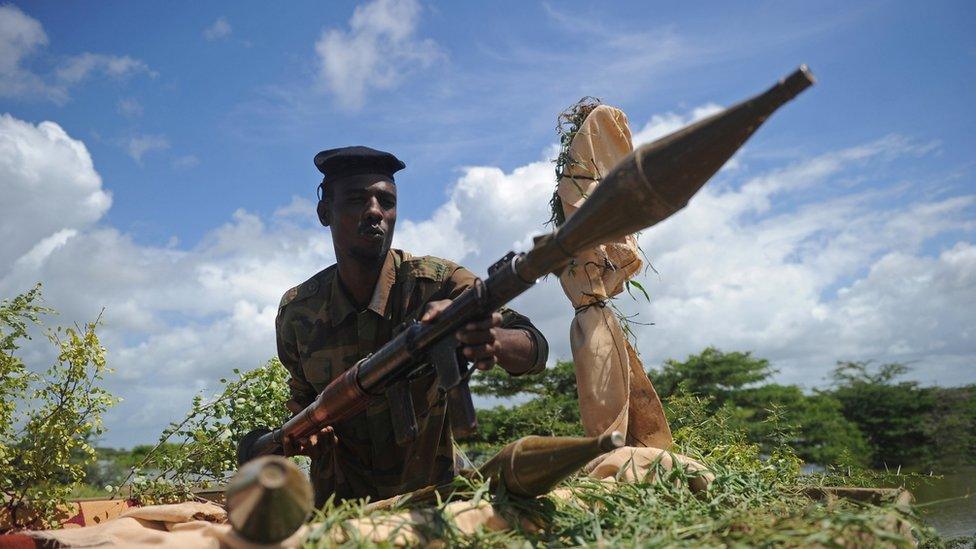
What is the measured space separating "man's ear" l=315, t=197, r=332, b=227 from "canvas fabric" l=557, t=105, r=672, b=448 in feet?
4.28

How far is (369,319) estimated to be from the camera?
12.5 ft

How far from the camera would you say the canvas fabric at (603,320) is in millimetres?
3852

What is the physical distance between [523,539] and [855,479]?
2217 mm

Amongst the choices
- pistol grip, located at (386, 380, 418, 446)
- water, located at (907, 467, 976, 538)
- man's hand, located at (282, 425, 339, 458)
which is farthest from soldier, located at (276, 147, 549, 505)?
water, located at (907, 467, 976, 538)

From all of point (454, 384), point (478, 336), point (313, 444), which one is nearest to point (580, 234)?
point (478, 336)

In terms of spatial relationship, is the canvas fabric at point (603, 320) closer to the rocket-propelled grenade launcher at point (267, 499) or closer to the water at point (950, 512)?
the water at point (950, 512)

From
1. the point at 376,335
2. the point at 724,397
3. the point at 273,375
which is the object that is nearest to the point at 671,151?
the point at 376,335

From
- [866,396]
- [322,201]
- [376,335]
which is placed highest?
[322,201]

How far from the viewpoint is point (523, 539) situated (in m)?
2.09

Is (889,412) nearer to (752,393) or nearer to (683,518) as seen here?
(752,393)

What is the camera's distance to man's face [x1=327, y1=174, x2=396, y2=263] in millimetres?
3691

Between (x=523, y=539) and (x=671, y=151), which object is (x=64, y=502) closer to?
(x=523, y=539)

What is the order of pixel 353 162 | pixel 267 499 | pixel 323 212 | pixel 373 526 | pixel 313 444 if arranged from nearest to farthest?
1. pixel 267 499
2. pixel 373 526
3. pixel 313 444
4. pixel 353 162
5. pixel 323 212

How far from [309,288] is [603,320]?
1.62m
